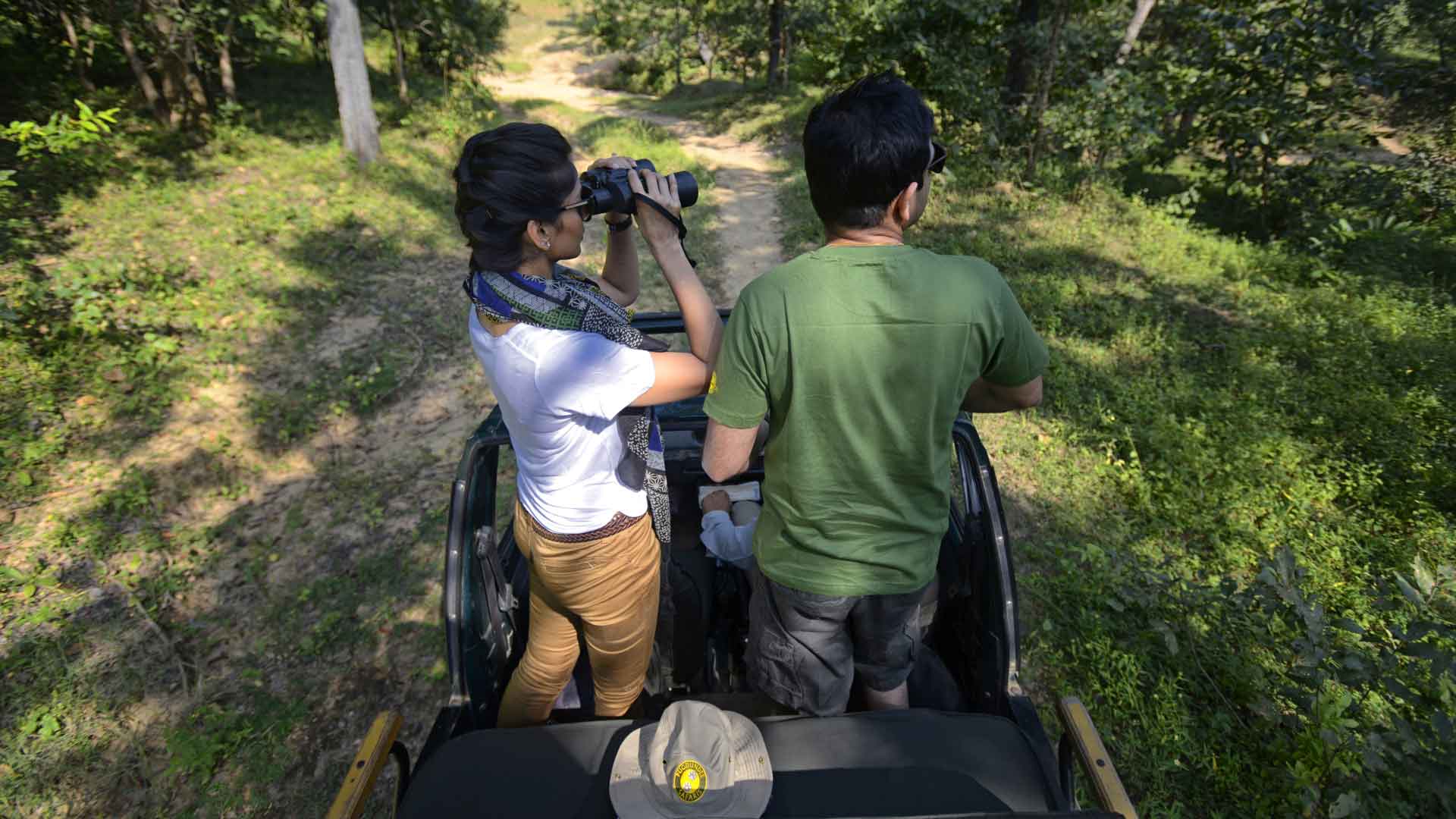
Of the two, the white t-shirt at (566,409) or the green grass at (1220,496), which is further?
the green grass at (1220,496)

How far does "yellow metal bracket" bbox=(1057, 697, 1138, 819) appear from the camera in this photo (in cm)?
153

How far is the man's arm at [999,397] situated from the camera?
1.61 meters

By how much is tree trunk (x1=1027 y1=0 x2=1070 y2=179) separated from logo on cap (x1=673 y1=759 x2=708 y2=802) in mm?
9855

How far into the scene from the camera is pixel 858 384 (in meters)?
1.47

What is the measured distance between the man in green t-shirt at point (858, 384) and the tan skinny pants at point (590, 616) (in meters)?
0.42

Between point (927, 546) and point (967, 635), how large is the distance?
2.70 feet

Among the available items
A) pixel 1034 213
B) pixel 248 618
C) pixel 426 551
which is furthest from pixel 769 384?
pixel 1034 213

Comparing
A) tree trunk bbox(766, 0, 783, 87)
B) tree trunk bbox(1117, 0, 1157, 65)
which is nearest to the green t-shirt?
tree trunk bbox(1117, 0, 1157, 65)

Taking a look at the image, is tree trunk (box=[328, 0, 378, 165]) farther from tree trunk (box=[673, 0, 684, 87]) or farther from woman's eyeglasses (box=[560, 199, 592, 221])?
tree trunk (box=[673, 0, 684, 87])

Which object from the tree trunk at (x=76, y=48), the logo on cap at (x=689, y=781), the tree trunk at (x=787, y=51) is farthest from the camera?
the tree trunk at (x=787, y=51)

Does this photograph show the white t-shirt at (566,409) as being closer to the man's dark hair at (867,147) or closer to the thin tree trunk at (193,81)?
the man's dark hair at (867,147)

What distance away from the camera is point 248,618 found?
3443 millimetres

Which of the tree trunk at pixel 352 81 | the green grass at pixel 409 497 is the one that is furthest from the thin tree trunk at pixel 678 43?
the green grass at pixel 409 497

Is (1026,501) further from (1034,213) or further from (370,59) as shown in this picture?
(370,59)
